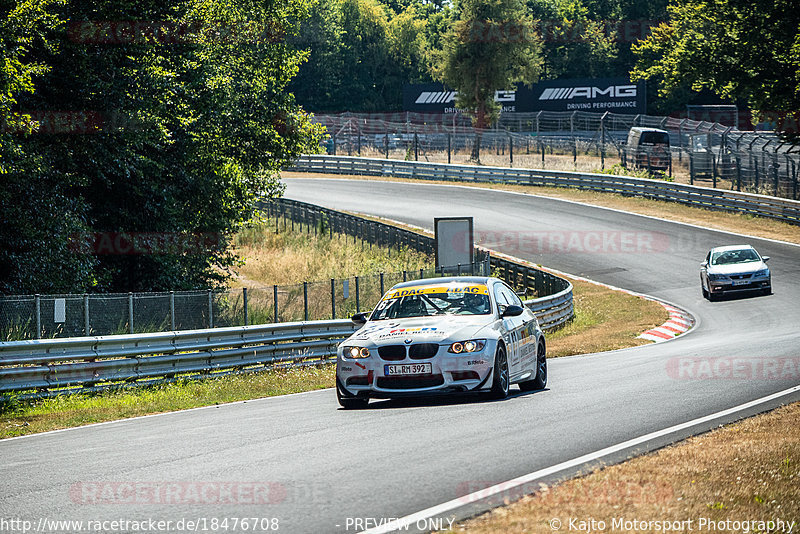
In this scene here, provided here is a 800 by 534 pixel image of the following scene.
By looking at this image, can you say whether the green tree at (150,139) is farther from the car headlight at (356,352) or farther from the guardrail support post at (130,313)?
the car headlight at (356,352)

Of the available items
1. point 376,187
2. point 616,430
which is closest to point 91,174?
point 616,430

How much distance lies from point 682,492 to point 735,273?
2495 cm

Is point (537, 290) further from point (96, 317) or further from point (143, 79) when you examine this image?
point (96, 317)

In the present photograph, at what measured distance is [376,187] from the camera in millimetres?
57094

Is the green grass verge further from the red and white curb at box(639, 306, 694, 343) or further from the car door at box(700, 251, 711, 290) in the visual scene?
the car door at box(700, 251, 711, 290)

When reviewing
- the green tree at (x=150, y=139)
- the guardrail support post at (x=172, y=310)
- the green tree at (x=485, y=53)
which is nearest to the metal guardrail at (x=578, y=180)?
the green tree at (x=485, y=53)

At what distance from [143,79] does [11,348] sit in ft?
34.3

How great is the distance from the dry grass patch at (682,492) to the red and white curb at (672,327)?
15296mm

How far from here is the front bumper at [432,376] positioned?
1166cm

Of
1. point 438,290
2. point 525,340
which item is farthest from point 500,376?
point 438,290

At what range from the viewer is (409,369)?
1169cm

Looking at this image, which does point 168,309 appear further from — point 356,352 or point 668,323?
point 668,323

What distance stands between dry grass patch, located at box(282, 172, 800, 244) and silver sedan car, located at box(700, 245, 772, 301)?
10982 millimetres

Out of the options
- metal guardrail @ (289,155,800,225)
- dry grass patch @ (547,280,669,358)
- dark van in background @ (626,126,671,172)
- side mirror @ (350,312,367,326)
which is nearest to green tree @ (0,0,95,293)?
side mirror @ (350,312,367,326)
